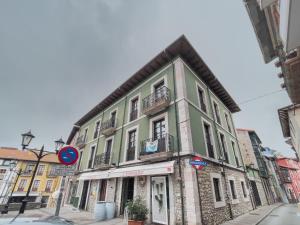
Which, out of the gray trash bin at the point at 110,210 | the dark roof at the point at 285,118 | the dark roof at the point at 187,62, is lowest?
the gray trash bin at the point at 110,210

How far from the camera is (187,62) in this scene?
A: 37.2 ft

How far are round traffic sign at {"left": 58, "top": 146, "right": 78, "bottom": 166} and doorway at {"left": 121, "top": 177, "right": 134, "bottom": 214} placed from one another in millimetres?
7132

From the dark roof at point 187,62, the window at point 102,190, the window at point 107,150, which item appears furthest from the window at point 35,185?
the window at point 107,150

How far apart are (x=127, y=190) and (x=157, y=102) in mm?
6235

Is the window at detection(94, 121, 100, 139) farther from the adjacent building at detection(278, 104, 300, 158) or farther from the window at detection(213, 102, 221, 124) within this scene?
the adjacent building at detection(278, 104, 300, 158)

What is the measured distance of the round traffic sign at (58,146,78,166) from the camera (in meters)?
3.83

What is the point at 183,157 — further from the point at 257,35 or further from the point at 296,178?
the point at 296,178

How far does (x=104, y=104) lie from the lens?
54.4 ft

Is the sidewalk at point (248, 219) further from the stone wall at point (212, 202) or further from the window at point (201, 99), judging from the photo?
the window at point (201, 99)

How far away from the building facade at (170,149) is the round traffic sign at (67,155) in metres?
4.54

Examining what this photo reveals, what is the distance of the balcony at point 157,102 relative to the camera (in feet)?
30.7

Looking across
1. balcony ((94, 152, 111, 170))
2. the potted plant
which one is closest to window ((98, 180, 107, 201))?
balcony ((94, 152, 111, 170))

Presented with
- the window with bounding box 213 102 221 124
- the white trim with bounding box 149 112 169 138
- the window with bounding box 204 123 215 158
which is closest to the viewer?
the white trim with bounding box 149 112 169 138

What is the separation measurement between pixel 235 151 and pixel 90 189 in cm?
1338
